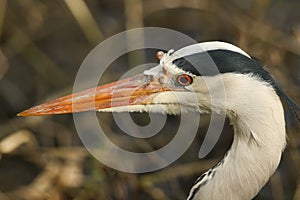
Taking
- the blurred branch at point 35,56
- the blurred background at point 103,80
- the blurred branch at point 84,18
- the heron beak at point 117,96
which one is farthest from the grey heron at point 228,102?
the blurred branch at point 35,56

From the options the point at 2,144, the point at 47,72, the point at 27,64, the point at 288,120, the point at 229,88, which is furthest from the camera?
the point at 27,64

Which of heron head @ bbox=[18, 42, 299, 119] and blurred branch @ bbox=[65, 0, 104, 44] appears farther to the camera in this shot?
blurred branch @ bbox=[65, 0, 104, 44]

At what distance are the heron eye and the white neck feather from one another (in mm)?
95

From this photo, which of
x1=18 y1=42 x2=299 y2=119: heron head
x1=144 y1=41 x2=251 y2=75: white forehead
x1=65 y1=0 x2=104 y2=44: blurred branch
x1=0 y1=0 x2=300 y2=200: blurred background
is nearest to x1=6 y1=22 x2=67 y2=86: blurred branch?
x1=0 y1=0 x2=300 y2=200: blurred background

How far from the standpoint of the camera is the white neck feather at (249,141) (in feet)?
5.88

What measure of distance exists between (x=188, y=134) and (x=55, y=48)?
1.07m

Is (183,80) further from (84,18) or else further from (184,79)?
(84,18)

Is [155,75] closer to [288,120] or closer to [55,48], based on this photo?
[288,120]

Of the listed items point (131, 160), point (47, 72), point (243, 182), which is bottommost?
point (243, 182)

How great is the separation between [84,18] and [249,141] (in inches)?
57.1

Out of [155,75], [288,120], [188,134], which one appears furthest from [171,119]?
[155,75]

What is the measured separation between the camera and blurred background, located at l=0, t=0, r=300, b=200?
288cm

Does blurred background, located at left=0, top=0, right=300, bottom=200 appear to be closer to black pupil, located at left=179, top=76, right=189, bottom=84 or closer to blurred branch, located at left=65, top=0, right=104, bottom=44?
blurred branch, located at left=65, top=0, right=104, bottom=44

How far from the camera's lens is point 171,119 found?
3.44m
